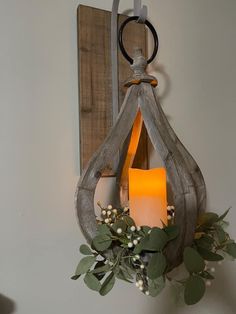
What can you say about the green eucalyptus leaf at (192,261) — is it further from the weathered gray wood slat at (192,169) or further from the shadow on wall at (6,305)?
the shadow on wall at (6,305)

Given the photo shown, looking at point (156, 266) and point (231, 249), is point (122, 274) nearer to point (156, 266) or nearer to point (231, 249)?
point (156, 266)

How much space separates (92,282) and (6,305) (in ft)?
0.73

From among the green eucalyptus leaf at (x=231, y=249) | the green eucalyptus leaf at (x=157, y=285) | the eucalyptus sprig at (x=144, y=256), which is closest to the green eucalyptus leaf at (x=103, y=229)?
the eucalyptus sprig at (x=144, y=256)

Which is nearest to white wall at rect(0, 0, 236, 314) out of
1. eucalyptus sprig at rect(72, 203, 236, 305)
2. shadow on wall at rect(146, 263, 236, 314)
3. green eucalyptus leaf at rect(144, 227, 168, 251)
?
shadow on wall at rect(146, 263, 236, 314)

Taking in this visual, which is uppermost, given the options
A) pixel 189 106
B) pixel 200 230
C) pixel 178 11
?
pixel 178 11

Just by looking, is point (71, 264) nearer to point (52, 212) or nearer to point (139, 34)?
point (52, 212)

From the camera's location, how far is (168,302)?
79 centimetres

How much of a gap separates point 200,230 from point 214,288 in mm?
345

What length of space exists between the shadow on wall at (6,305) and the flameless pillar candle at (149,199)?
0.31m

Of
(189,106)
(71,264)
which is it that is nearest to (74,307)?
(71,264)

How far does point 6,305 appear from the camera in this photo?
65 cm

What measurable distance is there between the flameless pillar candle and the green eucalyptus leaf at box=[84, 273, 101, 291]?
12 cm

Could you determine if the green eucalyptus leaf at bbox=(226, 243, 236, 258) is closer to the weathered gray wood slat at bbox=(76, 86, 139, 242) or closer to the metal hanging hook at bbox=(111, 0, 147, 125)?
the weathered gray wood slat at bbox=(76, 86, 139, 242)

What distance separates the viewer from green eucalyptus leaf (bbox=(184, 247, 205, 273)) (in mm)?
508
